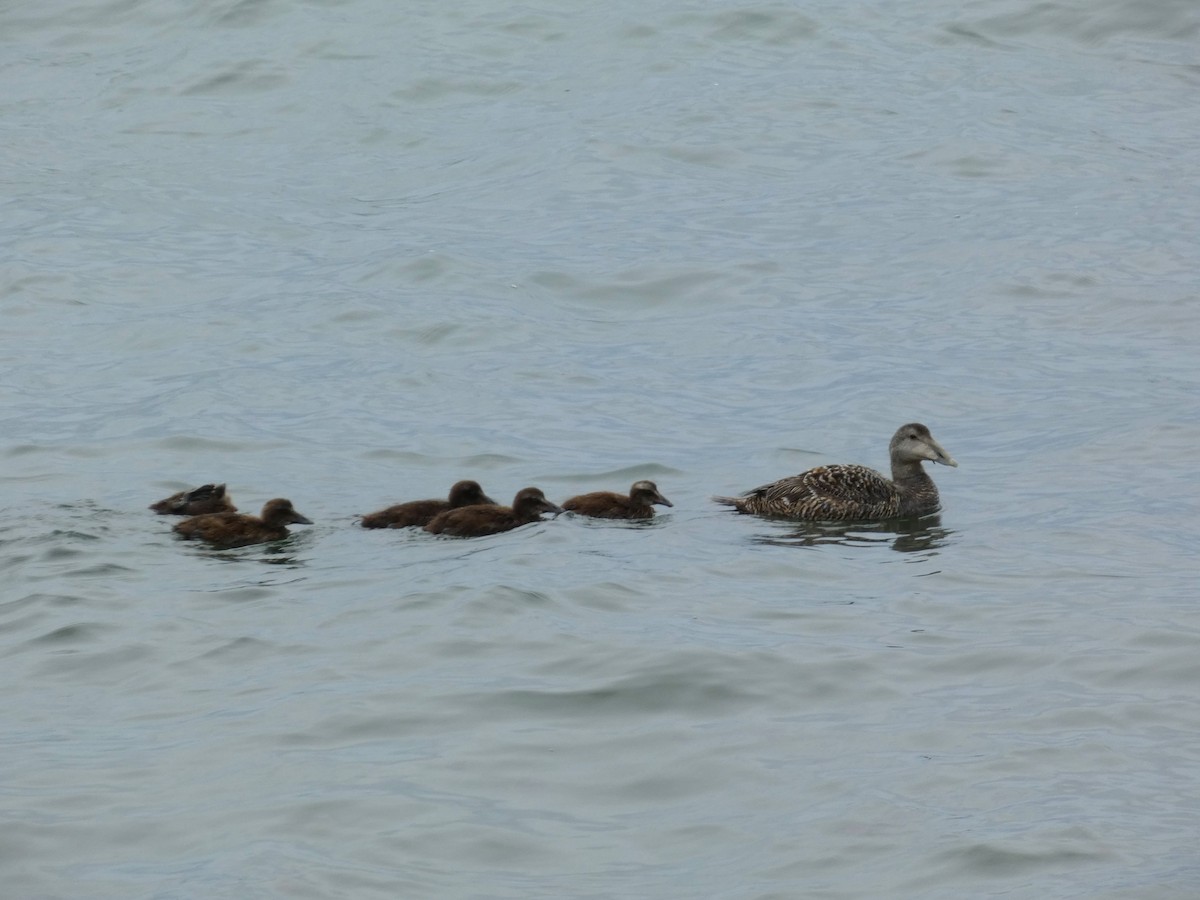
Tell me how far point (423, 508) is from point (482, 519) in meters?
0.49

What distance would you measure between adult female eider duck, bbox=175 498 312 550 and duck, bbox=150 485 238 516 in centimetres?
26

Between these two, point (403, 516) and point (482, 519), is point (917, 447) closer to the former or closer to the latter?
point (482, 519)

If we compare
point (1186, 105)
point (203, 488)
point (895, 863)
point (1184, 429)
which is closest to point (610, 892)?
point (895, 863)

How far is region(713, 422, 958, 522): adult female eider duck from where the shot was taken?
13.0 m

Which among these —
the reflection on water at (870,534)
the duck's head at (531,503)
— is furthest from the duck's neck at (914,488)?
the duck's head at (531,503)

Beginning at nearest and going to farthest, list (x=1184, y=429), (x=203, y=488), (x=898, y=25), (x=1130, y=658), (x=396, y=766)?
(x=396, y=766) → (x=1130, y=658) → (x=203, y=488) → (x=1184, y=429) → (x=898, y=25)

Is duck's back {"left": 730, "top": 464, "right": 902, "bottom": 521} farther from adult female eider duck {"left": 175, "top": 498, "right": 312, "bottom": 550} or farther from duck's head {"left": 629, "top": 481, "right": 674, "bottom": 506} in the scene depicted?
adult female eider duck {"left": 175, "top": 498, "right": 312, "bottom": 550}

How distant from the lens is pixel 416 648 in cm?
990

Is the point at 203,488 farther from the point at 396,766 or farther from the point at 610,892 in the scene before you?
the point at 610,892

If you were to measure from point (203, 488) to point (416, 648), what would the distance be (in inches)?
117

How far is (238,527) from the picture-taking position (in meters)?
11.8

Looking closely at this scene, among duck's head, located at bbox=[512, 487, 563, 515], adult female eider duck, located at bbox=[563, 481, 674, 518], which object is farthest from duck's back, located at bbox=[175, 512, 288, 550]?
adult female eider duck, located at bbox=[563, 481, 674, 518]

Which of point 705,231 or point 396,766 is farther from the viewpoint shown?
point 705,231

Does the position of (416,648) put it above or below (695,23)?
below
